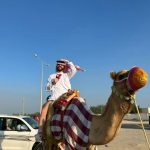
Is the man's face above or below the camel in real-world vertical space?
above

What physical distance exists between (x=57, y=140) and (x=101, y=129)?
1298mm

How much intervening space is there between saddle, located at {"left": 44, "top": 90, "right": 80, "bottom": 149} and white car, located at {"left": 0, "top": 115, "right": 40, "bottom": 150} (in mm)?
7252

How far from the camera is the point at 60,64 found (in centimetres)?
759

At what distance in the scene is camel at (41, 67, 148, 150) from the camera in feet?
16.7

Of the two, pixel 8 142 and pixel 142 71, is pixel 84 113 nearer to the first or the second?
pixel 142 71

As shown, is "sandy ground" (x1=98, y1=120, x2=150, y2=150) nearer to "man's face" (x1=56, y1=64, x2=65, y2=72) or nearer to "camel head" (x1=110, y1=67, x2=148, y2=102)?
"man's face" (x1=56, y1=64, x2=65, y2=72)

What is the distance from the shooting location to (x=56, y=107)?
6.66m

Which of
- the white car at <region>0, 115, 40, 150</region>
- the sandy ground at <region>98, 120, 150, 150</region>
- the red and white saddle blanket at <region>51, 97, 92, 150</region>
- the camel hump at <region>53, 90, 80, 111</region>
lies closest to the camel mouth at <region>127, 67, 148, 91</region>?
the red and white saddle blanket at <region>51, 97, 92, 150</region>

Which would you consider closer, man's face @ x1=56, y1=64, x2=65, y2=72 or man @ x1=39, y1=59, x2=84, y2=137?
man @ x1=39, y1=59, x2=84, y2=137

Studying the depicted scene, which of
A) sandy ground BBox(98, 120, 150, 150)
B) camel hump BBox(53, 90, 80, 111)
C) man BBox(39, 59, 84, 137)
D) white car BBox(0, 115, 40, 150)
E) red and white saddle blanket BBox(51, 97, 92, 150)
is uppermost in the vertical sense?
man BBox(39, 59, 84, 137)

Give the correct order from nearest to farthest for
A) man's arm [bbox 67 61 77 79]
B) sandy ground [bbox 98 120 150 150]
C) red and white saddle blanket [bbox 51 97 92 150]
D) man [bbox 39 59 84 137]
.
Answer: red and white saddle blanket [bbox 51 97 92 150] < man [bbox 39 59 84 137] < man's arm [bbox 67 61 77 79] < sandy ground [bbox 98 120 150 150]

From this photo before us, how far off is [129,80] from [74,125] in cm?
125

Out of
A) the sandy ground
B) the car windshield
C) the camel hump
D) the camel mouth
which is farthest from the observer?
the sandy ground

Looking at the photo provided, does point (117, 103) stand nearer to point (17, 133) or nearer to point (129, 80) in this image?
point (129, 80)
